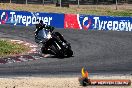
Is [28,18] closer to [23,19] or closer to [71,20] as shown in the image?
[23,19]

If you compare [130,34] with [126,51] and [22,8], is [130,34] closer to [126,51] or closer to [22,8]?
[126,51]

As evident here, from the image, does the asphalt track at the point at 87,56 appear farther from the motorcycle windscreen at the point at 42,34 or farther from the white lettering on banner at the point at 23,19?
the white lettering on banner at the point at 23,19

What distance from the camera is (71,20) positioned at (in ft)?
122

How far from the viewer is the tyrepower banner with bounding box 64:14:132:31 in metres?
35.6

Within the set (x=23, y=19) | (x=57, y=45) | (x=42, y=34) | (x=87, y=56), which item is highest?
(x=42, y=34)

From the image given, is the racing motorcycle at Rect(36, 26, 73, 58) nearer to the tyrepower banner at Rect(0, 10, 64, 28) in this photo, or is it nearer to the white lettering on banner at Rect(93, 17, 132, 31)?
the white lettering on banner at Rect(93, 17, 132, 31)

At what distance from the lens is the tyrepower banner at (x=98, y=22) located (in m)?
35.6

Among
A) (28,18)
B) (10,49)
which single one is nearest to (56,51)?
(10,49)

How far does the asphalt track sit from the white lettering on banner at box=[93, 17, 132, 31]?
1.21 m

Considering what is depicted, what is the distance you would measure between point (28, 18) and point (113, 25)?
7623mm

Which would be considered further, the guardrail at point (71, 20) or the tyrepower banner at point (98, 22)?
the guardrail at point (71, 20)

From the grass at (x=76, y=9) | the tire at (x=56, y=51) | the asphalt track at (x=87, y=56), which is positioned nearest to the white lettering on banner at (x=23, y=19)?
the asphalt track at (x=87, y=56)

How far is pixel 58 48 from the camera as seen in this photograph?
22625 millimetres

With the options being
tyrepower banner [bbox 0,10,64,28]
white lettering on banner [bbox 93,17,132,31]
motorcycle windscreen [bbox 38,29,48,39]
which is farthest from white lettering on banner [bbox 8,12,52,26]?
motorcycle windscreen [bbox 38,29,48,39]
